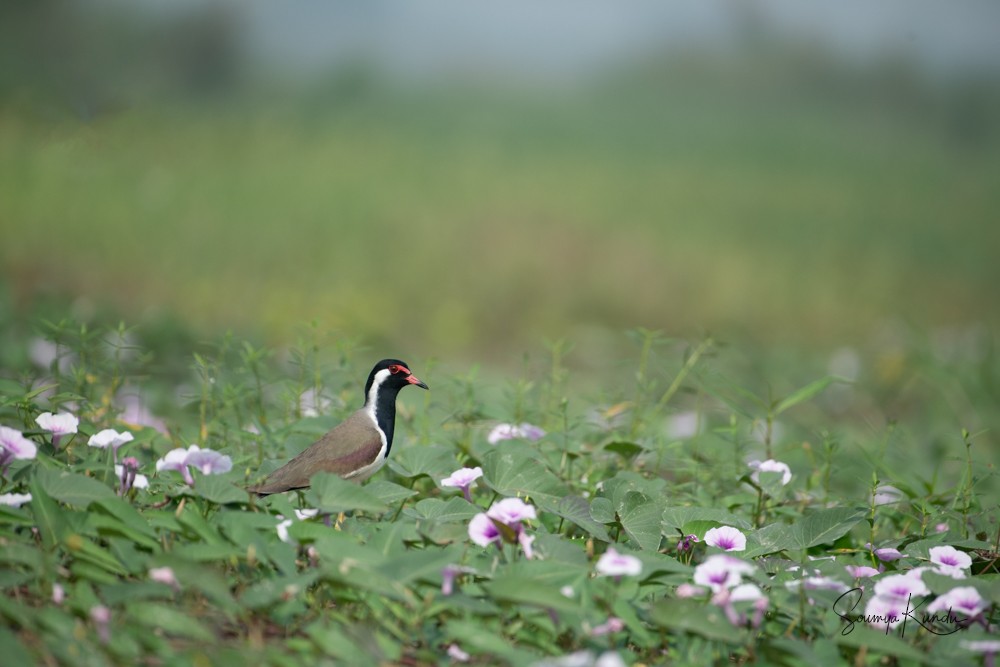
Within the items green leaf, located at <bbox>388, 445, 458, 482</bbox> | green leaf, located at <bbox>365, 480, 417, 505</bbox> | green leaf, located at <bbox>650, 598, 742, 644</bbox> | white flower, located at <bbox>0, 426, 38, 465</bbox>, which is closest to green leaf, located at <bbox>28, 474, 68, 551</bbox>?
white flower, located at <bbox>0, 426, 38, 465</bbox>

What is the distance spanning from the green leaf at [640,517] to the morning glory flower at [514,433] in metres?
0.64

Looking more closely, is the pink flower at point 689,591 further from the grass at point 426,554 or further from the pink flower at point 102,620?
the pink flower at point 102,620

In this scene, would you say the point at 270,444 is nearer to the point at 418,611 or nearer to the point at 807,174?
the point at 418,611

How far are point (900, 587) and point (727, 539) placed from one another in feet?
1.30

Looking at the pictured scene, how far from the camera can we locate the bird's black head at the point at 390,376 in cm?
297

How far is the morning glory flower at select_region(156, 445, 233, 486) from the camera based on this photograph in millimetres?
2424

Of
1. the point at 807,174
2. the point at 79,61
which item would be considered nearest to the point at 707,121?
the point at 807,174

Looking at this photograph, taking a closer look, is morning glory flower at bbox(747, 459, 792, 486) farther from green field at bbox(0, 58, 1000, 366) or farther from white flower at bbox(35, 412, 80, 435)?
green field at bbox(0, 58, 1000, 366)

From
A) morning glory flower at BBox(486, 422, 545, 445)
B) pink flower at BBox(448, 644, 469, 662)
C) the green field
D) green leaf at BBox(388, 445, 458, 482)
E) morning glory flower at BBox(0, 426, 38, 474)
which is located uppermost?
morning glory flower at BBox(0, 426, 38, 474)

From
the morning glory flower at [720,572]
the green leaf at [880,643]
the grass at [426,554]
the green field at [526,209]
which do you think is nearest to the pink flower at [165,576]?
the grass at [426,554]

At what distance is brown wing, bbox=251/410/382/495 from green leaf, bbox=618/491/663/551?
662mm

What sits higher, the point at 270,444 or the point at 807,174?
the point at 270,444

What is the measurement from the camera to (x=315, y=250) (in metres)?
7.62

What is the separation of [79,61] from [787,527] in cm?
839
